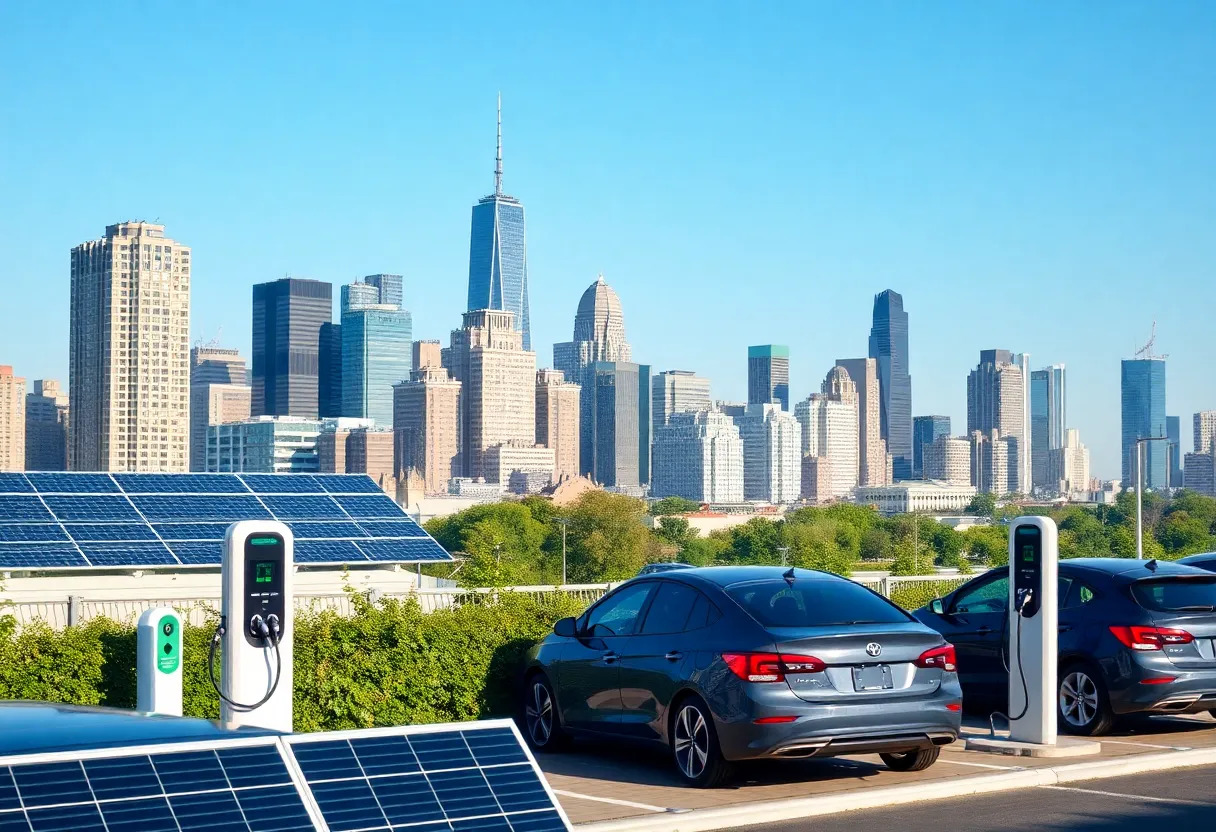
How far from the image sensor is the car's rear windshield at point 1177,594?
41.0 feet

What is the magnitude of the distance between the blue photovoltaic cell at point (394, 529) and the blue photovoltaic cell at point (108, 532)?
15.5 feet

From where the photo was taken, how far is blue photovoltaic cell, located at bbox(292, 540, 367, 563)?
1206 inches

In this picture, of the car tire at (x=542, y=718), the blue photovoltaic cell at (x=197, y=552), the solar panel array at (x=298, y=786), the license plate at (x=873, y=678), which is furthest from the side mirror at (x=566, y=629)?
the blue photovoltaic cell at (x=197, y=552)

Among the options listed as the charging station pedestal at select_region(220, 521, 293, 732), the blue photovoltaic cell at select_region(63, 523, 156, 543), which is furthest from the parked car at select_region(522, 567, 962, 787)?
the blue photovoltaic cell at select_region(63, 523, 156, 543)

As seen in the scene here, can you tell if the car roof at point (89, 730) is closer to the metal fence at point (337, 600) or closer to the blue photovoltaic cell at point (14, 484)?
the metal fence at point (337, 600)

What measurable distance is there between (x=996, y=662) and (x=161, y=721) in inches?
388

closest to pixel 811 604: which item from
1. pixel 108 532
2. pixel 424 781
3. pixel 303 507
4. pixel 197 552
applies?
pixel 424 781

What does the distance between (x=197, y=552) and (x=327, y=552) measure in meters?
2.52

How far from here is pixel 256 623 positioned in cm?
870

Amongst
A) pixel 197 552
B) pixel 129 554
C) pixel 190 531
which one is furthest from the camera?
pixel 190 531

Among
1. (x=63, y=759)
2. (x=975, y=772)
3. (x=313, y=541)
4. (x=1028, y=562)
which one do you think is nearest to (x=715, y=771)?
(x=975, y=772)

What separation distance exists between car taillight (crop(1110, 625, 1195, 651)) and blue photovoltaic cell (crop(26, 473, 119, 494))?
25803 millimetres

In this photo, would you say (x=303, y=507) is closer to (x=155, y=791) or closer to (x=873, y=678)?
(x=873, y=678)

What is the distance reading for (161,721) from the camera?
4789mm
